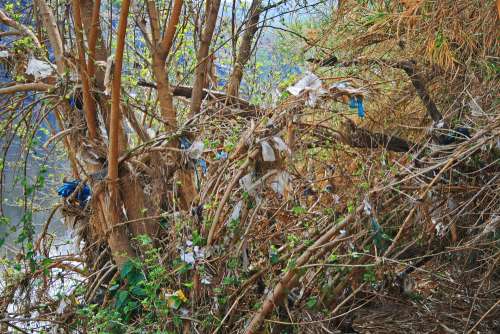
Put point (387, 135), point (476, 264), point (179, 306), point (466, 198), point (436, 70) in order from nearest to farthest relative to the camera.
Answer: point (179, 306), point (466, 198), point (476, 264), point (387, 135), point (436, 70)

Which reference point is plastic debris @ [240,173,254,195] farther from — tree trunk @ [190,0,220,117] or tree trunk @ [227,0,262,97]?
tree trunk @ [227,0,262,97]

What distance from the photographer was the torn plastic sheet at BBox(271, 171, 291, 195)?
2.98 metres

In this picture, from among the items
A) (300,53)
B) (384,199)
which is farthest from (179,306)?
(300,53)

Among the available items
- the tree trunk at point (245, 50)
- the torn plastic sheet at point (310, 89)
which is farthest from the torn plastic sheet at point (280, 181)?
the tree trunk at point (245, 50)

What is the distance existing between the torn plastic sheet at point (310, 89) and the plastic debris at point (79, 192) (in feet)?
5.29

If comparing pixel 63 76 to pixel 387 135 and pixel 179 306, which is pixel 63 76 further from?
pixel 387 135

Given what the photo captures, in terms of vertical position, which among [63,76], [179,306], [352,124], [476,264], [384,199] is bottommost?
[476,264]

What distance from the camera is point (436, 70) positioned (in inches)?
168

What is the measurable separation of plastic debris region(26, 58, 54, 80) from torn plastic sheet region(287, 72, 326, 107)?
177 cm

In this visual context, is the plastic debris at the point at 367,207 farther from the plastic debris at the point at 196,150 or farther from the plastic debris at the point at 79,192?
the plastic debris at the point at 79,192

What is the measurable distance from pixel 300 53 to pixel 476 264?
2.22 metres

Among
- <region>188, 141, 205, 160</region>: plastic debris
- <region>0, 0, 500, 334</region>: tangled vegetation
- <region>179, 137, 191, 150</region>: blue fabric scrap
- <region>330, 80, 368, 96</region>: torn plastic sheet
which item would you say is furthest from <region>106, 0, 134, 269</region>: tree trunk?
<region>330, 80, 368, 96</region>: torn plastic sheet

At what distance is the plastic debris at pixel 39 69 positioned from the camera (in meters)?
4.05

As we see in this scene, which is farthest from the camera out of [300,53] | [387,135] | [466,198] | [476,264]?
[300,53]
